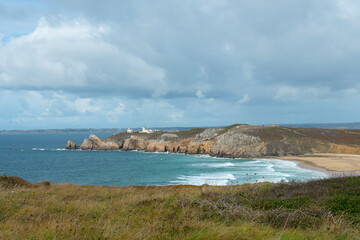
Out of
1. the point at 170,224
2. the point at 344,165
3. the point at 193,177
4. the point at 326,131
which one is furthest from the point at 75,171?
the point at 326,131

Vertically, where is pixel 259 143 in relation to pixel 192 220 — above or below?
below

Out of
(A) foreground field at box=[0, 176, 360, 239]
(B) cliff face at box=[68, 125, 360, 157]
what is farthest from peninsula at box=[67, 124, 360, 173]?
(A) foreground field at box=[0, 176, 360, 239]

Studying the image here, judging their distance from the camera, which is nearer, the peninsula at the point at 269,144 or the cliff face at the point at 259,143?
the peninsula at the point at 269,144

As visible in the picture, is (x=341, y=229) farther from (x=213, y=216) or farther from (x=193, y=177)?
(x=193, y=177)

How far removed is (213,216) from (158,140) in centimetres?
10300

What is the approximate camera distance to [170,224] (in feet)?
20.0

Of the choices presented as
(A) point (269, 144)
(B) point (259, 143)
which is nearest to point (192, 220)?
(A) point (269, 144)

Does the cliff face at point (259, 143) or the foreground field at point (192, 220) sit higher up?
the foreground field at point (192, 220)

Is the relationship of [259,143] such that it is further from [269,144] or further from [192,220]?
[192,220]

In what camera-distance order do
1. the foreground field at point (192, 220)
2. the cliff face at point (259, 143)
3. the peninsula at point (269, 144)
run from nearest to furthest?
the foreground field at point (192, 220)
the peninsula at point (269, 144)
the cliff face at point (259, 143)

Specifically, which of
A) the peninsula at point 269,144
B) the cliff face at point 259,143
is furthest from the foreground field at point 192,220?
the cliff face at point 259,143

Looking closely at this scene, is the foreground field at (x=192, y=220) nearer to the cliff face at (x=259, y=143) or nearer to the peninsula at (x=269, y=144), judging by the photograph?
the peninsula at (x=269, y=144)

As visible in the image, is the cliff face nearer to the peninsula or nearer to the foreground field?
the peninsula

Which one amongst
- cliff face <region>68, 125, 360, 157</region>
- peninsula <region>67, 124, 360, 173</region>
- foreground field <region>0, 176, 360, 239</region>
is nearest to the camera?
foreground field <region>0, 176, 360, 239</region>
